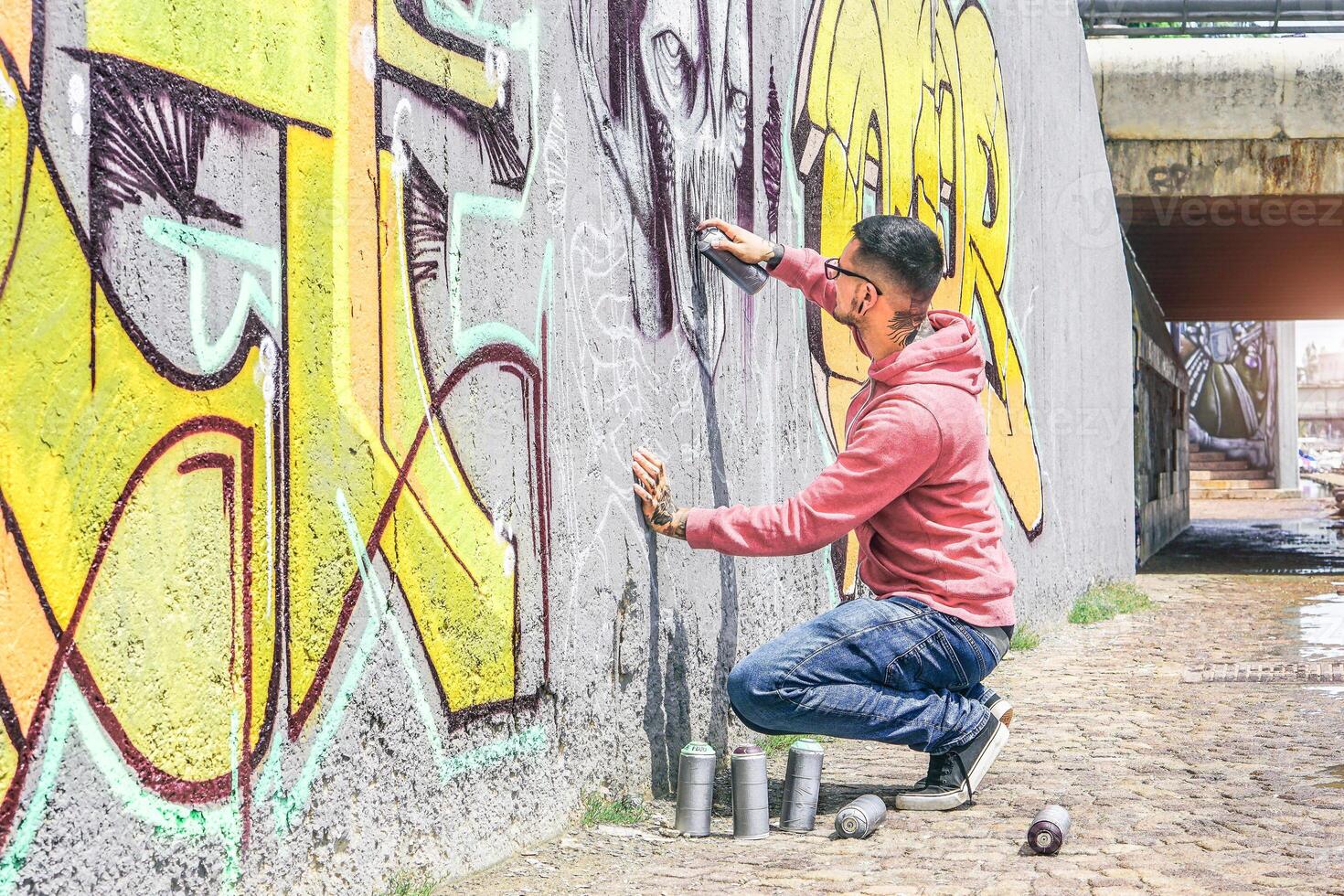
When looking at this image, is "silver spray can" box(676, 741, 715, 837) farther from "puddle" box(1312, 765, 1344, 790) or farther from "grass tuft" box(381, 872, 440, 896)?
"puddle" box(1312, 765, 1344, 790)

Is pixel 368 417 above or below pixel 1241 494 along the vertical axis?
above

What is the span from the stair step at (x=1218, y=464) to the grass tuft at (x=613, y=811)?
36.8 m

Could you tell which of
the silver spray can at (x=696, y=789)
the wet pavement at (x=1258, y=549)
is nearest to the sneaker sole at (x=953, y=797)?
the silver spray can at (x=696, y=789)

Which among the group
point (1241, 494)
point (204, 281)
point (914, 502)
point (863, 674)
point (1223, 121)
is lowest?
point (1241, 494)

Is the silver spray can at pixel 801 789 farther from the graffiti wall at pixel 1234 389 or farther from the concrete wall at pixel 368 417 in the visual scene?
the graffiti wall at pixel 1234 389

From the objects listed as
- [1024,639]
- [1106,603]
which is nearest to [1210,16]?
[1106,603]

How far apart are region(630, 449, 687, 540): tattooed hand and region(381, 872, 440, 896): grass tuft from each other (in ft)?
3.89

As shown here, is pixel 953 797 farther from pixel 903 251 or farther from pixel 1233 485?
pixel 1233 485

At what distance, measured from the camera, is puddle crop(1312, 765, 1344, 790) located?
4.44 metres

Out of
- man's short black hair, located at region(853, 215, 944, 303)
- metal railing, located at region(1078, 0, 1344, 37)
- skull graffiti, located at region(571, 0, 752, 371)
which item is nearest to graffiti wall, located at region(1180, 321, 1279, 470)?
metal railing, located at region(1078, 0, 1344, 37)

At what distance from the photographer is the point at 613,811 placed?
3.94 metres

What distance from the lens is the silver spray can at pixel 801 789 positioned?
3.89 m

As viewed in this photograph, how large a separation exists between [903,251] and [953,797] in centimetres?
163

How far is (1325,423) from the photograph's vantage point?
72250mm
